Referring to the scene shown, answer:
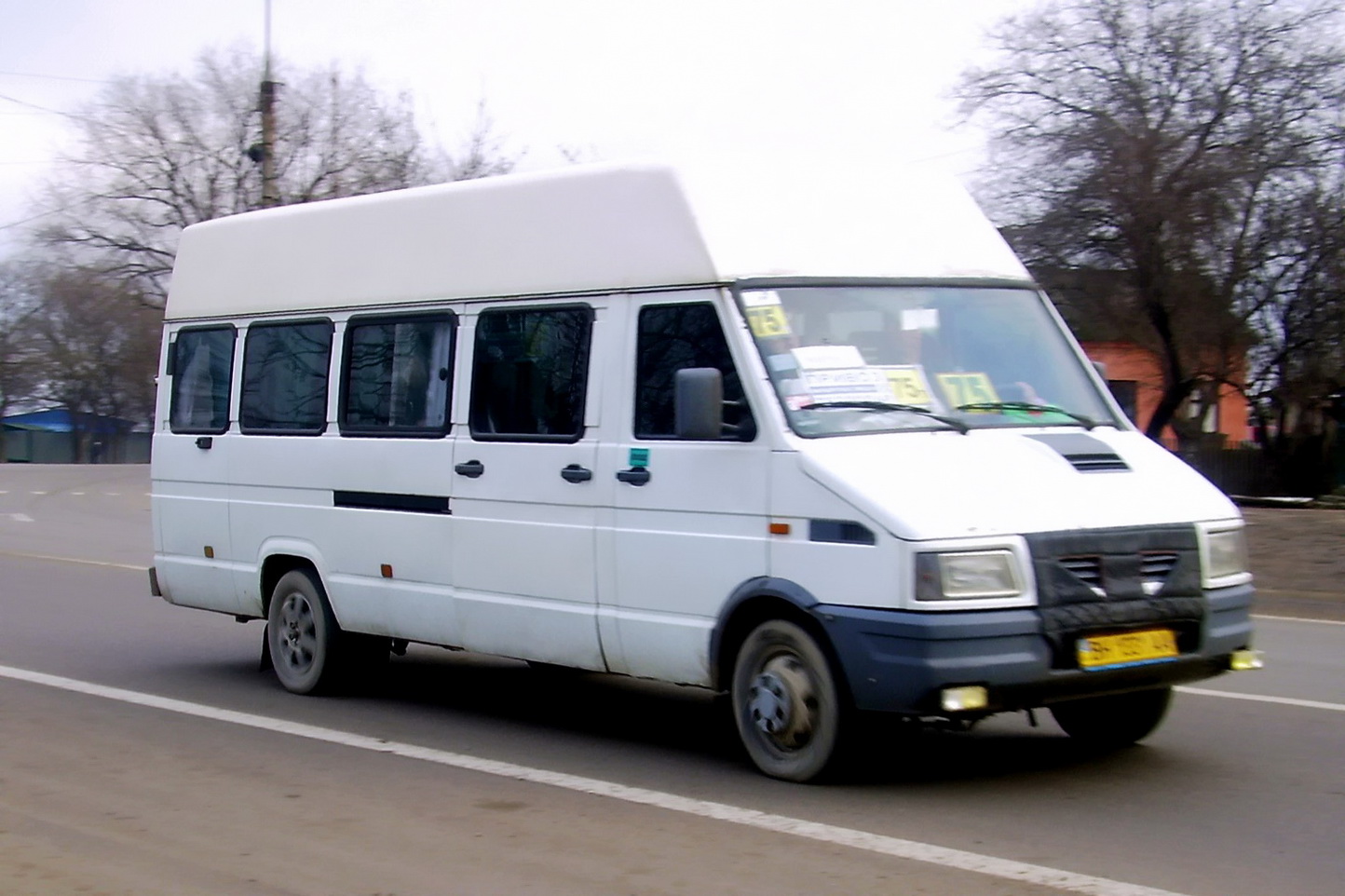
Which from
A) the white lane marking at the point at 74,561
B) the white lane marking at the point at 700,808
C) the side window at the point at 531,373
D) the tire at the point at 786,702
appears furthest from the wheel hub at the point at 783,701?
the white lane marking at the point at 74,561

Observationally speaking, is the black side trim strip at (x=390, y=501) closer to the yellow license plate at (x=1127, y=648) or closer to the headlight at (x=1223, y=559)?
the yellow license plate at (x=1127, y=648)

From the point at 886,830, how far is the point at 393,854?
1812mm

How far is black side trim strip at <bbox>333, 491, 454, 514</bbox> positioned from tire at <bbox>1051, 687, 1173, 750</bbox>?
327 cm

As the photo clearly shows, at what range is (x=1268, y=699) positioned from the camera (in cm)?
912

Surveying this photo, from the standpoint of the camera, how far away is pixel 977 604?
20.7 ft

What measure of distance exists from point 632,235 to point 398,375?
78.8 inches

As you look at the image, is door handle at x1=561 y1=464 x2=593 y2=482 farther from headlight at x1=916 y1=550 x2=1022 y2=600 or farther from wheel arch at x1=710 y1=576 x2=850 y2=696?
headlight at x1=916 y1=550 x2=1022 y2=600

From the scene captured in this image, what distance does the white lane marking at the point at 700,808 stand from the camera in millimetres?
5441

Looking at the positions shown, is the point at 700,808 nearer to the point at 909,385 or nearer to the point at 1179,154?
the point at 909,385

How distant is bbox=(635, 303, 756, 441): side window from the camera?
23.2ft

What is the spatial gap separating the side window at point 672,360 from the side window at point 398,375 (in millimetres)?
1477

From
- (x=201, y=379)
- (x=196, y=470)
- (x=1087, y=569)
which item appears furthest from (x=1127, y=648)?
(x=201, y=379)

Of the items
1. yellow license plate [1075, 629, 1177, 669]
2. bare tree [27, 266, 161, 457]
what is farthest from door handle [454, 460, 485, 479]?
bare tree [27, 266, 161, 457]

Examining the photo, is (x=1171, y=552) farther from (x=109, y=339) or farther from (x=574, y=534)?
(x=109, y=339)
